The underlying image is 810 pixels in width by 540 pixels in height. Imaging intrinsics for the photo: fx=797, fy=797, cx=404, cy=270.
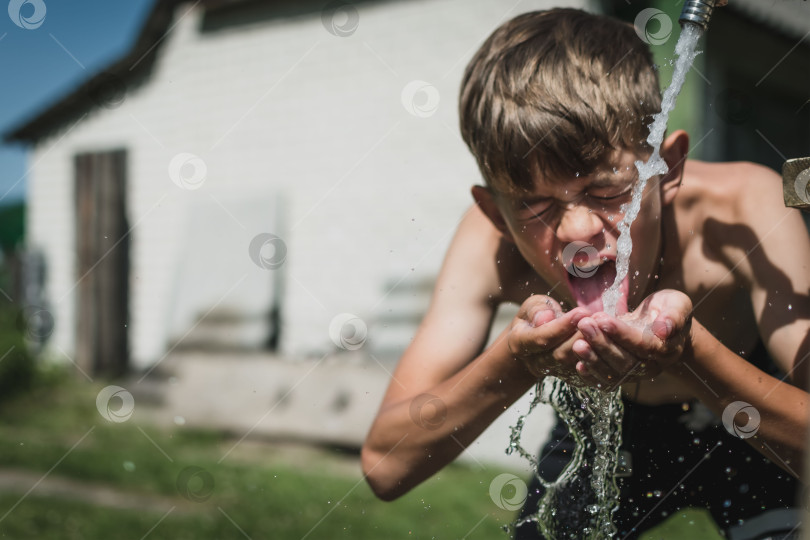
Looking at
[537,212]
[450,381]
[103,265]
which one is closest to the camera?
[537,212]

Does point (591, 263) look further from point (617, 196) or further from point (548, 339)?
point (548, 339)

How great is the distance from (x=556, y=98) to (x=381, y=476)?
97 cm

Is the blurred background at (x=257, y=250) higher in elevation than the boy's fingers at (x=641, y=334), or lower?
lower

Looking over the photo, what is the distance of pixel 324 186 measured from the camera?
21.0ft

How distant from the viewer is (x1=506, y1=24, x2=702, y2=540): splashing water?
164 cm

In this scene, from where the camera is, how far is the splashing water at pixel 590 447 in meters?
1.64

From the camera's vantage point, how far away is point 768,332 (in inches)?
70.5

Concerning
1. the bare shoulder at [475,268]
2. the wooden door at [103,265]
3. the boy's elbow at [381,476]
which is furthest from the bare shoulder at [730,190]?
the wooden door at [103,265]

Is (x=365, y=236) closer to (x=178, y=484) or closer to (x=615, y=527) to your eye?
(x=178, y=484)

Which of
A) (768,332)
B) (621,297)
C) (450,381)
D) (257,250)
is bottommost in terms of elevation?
(257,250)

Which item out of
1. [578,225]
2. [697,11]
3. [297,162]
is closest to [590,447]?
[578,225]

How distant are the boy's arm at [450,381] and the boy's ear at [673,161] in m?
0.44

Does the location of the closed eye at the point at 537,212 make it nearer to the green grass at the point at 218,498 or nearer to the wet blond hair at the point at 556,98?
the wet blond hair at the point at 556,98

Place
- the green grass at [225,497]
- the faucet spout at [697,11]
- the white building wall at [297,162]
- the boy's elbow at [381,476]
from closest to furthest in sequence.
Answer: the faucet spout at [697,11] < the boy's elbow at [381,476] < the green grass at [225,497] < the white building wall at [297,162]
